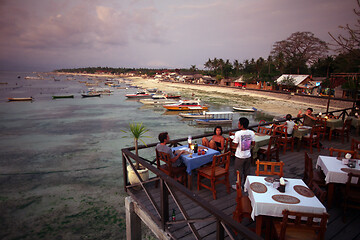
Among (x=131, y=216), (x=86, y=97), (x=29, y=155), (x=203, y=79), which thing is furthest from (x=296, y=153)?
(x=203, y=79)

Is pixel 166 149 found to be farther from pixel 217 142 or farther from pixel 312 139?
pixel 312 139

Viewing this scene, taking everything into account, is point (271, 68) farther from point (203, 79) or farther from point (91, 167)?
point (91, 167)

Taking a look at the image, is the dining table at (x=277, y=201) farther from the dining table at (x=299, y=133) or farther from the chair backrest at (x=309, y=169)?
the dining table at (x=299, y=133)

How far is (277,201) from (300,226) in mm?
590

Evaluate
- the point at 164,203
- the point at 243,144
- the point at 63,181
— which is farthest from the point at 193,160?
the point at 63,181

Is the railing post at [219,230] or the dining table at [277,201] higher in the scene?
the railing post at [219,230]

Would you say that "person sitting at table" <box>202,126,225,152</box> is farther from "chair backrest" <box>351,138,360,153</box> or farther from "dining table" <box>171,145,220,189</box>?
"chair backrest" <box>351,138,360,153</box>

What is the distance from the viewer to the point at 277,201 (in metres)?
3.63

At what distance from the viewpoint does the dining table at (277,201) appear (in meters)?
3.51

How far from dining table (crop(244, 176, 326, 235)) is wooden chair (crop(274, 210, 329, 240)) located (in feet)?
0.59

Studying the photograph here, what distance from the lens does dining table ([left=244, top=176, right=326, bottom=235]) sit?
3513 mm

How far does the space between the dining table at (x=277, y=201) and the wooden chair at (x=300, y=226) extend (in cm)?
18

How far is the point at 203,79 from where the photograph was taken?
9644 centimetres

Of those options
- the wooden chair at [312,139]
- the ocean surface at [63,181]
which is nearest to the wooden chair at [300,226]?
the wooden chair at [312,139]
